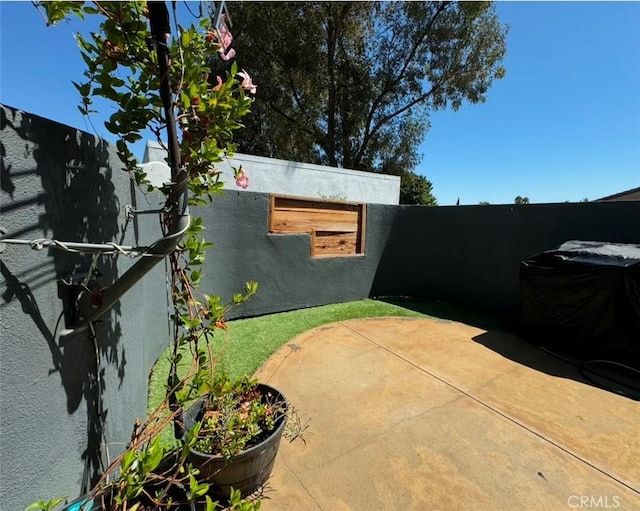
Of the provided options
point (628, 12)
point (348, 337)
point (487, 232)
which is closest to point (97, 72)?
point (348, 337)

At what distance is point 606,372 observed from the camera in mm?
3268

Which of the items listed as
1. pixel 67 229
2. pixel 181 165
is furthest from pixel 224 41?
pixel 67 229

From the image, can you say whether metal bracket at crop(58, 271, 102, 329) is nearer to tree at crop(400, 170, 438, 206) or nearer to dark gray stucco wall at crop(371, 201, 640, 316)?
dark gray stucco wall at crop(371, 201, 640, 316)

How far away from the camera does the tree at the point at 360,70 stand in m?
10.3

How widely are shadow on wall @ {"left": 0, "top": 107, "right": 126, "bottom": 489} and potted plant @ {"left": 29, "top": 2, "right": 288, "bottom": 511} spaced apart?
170 mm

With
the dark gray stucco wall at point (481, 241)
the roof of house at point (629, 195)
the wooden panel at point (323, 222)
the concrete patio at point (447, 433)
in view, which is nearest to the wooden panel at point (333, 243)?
the wooden panel at point (323, 222)

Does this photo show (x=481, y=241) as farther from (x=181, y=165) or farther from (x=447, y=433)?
(x=181, y=165)

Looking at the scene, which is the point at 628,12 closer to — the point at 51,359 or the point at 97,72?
the point at 97,72

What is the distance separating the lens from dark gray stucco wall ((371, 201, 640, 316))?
418 cm

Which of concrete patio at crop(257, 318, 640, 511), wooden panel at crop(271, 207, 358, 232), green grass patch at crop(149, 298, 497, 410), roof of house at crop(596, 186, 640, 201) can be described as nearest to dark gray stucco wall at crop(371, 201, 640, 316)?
green grass patch at crop(149, 298, 497, 410)

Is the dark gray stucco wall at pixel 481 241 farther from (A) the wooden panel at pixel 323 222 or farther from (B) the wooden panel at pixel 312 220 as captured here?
(B) the wooden panel at pixel 312 220

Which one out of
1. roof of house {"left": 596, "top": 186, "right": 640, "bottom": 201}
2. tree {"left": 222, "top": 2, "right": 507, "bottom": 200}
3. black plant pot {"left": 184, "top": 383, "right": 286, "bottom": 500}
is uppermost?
tree {"left": 222, "top": 2, "right": 507, "bottom": 200}

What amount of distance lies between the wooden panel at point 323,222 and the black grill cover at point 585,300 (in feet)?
8.11

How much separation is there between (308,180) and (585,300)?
5236 mm
